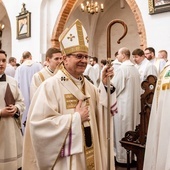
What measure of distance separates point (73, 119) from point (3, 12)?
51.9 feet

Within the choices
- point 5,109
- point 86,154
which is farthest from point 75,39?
point 5,109

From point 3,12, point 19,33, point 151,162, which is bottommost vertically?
point 151,162

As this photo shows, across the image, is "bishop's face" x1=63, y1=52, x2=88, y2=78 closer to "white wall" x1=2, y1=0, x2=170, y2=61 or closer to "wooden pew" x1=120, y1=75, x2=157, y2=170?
"wooden pew" x1=120, y1=75, x2=157, y2=170

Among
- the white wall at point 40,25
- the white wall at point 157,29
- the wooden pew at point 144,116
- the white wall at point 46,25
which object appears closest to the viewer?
the wooden pew at point 144,116

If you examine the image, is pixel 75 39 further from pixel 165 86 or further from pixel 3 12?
pixel 3 12

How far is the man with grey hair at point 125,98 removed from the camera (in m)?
5.54

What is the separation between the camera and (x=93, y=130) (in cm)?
267

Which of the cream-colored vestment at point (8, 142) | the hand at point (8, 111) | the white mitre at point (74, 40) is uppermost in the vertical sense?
the white mitre at point (74, 40)

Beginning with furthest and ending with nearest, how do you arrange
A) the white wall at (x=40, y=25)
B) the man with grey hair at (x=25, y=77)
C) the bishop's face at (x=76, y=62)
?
the white wall at (x=40, y=25) → the man with grey hair at (x=25, y=77) → the bishop's face at (x=76, y=62)

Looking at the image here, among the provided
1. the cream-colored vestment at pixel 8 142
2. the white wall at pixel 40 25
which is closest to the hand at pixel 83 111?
the cream-colored vestment at pixel 8 142

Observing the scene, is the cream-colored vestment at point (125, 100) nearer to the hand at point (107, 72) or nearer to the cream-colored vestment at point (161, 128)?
the cream-colored vestment at point (161, 128)

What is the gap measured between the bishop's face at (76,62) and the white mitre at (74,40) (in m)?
0.04

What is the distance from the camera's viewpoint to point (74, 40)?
269cm

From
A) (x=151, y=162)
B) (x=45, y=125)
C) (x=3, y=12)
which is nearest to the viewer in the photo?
(x=45, y=125)
